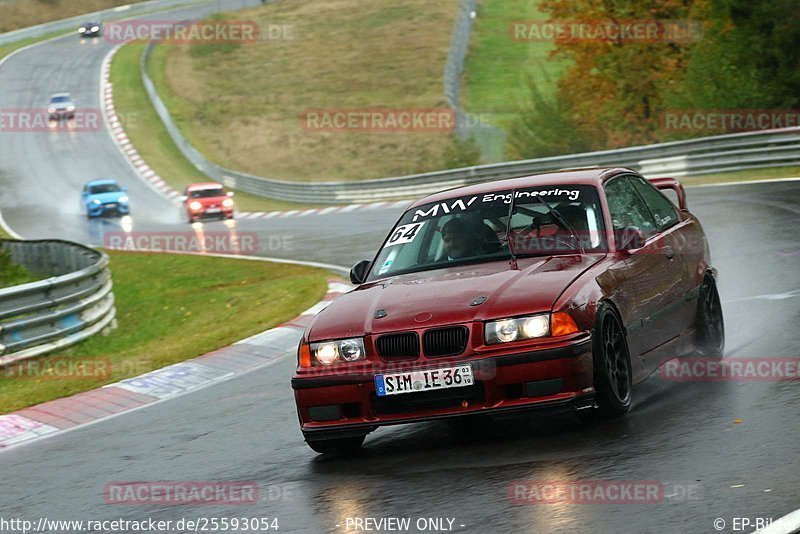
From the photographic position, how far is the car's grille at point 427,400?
6.75 meters

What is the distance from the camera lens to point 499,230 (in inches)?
317

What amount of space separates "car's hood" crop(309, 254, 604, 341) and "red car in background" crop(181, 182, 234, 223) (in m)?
28.4

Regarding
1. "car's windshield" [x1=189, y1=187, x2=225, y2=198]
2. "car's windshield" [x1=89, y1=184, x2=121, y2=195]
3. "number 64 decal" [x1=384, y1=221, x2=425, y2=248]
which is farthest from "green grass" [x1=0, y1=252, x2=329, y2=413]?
"car's windshield" [x1=89, y1=184, x2=121, y2=195]

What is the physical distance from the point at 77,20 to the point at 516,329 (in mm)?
88848

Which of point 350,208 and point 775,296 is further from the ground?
point 775,296

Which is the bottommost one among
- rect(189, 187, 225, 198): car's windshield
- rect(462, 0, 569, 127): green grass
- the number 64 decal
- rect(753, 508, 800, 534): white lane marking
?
rect(462, 0, 569, 127): green grass

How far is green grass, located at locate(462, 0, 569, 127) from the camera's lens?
2078 inches

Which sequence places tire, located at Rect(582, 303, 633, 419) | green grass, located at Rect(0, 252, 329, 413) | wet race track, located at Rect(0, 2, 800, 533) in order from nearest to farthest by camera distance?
wet race track, located at Rect(0, 2, 800, 533), tire, located at Rect(582, 303, 633, 419), green grass, located at Rect(0, 252, 329, 413)

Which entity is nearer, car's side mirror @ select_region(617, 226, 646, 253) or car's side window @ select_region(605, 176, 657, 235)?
car's side mirror @ select_region(617, 226, 646, 253)

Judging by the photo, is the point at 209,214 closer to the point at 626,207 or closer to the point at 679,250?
the point at 679,250

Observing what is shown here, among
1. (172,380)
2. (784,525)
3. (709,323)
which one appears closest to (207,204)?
(172,380)

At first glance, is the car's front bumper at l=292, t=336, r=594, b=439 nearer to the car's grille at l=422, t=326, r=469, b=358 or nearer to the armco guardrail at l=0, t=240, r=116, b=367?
the car's grille at l=422, t=326, r=469, b=358

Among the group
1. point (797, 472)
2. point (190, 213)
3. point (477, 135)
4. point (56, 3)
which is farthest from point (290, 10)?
point (797, 472)

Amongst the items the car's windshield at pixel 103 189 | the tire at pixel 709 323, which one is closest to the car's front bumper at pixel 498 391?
the tire at pixel 709 323
